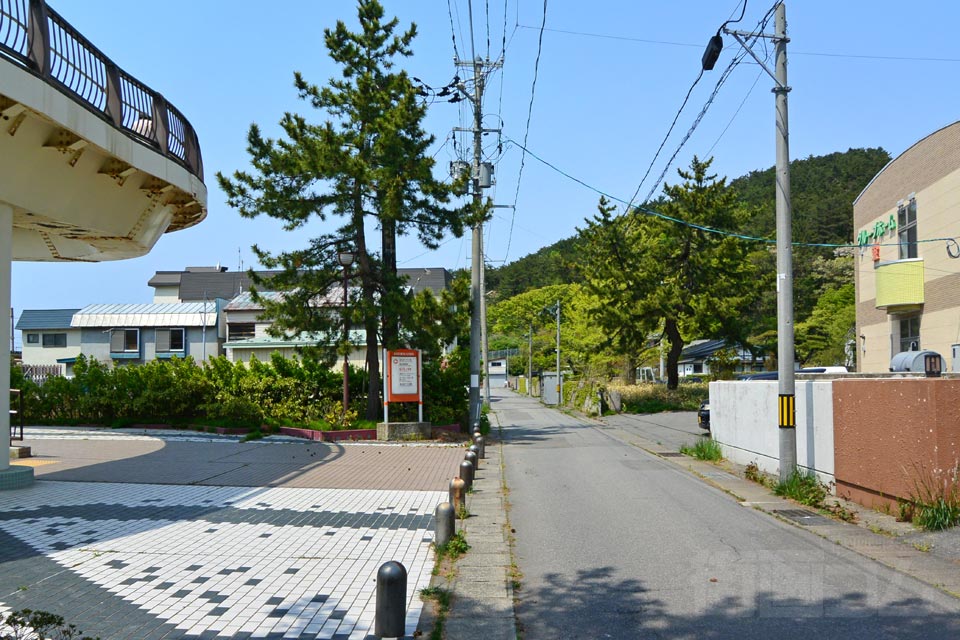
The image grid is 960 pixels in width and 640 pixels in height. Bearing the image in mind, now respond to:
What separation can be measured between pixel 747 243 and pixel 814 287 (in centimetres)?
3222

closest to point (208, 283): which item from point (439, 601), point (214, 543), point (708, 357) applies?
point (708, 357)

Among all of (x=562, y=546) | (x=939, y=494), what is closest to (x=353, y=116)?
(x=562, y=546)

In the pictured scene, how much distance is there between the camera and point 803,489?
36.7ft

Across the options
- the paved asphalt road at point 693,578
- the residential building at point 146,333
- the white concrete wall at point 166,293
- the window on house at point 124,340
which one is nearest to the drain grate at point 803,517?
the paved asphalt road at point 693,578

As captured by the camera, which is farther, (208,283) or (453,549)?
(208,283)

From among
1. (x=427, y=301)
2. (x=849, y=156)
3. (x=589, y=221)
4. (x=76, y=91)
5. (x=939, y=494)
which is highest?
(x=849, y=156)

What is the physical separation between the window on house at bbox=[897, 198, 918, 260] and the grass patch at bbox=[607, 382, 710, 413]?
10.5 m

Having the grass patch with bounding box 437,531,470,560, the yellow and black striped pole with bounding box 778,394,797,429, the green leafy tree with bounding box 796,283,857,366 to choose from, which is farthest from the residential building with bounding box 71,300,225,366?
the grass patch with bounding box 437,531,470,560

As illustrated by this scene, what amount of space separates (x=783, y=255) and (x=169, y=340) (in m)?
44.7

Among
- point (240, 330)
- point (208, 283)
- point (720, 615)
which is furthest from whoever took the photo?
point (208, 283)

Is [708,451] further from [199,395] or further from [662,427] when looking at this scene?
[199,395]

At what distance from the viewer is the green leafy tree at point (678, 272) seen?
35.5 m

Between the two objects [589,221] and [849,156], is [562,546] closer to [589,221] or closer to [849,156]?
[589,221]

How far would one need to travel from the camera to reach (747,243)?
3631 centimetres
